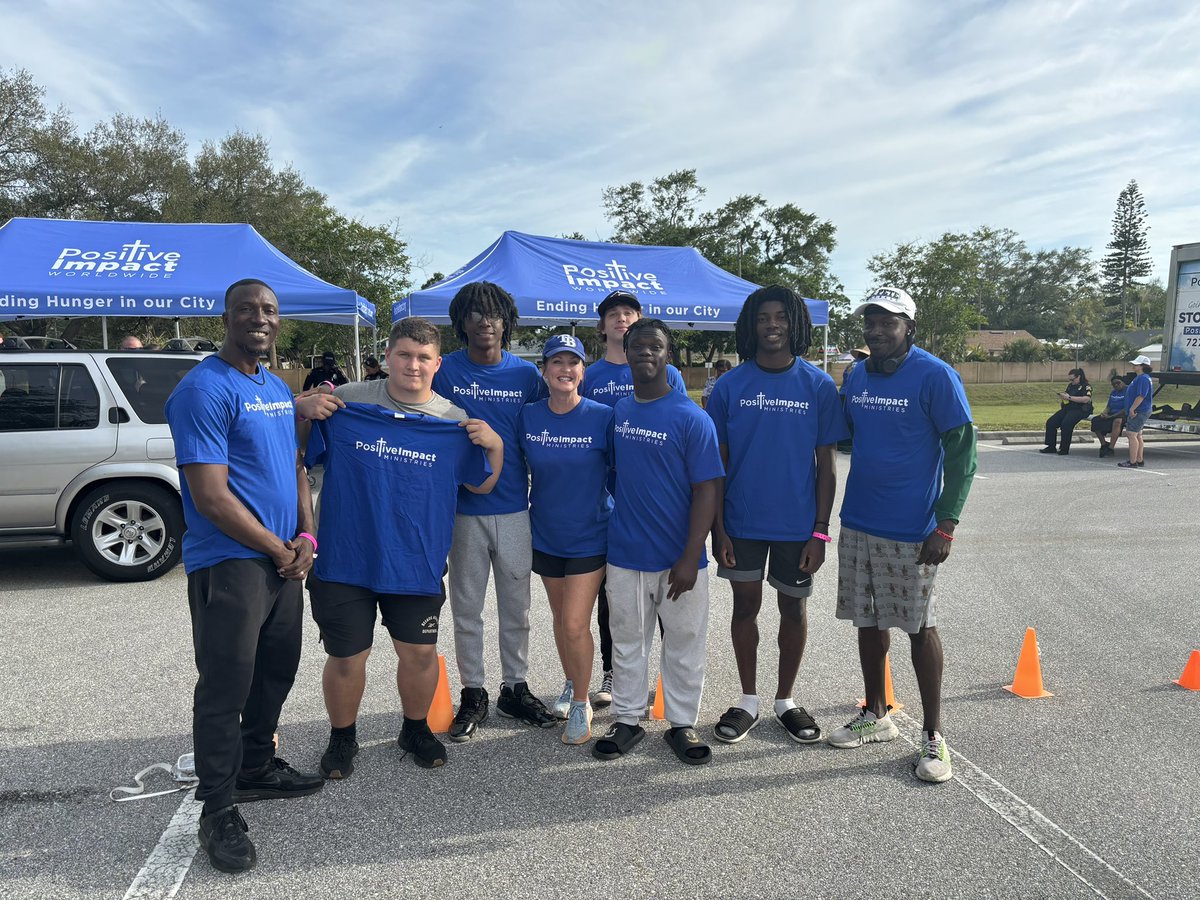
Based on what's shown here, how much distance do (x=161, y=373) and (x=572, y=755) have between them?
16.8 ft

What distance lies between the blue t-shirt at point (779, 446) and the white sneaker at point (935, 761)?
98cm

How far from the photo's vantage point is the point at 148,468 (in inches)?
242

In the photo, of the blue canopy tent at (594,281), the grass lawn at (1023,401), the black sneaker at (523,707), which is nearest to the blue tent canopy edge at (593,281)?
the blue canopy tent at (594,281)

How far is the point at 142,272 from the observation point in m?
10.2

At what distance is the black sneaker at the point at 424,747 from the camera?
10.7ft

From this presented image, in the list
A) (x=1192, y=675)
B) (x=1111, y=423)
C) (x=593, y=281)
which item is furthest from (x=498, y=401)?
(x=1111, y=423)

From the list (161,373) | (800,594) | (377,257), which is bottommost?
(800,594)

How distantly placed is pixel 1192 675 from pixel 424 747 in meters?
3.93

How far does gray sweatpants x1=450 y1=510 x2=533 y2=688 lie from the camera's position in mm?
3541

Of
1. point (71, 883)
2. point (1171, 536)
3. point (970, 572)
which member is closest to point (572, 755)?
point (71, 883)

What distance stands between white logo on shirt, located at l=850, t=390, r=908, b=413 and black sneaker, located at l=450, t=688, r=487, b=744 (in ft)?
7.34

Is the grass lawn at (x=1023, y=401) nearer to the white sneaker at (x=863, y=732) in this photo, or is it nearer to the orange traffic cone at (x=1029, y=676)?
the orange traffic cone at (x=1029, y=676)

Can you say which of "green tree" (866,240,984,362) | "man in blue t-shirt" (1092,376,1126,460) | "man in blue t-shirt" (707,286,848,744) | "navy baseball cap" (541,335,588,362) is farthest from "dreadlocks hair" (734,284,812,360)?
"green tree" (866,240,984,362)

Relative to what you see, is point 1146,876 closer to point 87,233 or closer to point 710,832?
point 710,832
